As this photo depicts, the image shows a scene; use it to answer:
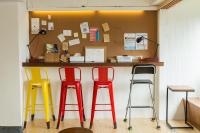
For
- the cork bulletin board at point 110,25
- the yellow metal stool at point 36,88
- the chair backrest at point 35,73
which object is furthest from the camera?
the cork bulletin board at point 110,25

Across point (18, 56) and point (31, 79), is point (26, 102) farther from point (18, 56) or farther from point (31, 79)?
point (18, 56)

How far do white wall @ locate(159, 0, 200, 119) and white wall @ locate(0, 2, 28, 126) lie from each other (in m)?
2.53

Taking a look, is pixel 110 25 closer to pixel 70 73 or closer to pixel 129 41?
pixel 129 41

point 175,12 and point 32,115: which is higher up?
point 175,12

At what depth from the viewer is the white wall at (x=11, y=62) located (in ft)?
15.9

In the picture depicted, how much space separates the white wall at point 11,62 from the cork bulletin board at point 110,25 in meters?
0.59

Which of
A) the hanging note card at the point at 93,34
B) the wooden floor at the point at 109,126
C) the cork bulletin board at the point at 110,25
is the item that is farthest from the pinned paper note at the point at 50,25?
the wooden floor at the point at 109,126

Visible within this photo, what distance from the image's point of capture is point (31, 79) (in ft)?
17.4

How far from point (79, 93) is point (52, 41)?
1.21 meters

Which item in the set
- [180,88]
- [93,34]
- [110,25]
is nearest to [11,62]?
[93,34]

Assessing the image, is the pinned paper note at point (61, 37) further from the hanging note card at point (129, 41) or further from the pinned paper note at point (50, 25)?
the hanging note card at point (129, 41)

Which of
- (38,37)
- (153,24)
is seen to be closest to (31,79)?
(38,37)

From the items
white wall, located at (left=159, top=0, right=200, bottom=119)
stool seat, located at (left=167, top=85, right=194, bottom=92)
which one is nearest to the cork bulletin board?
white wall, located at (left=159, top=0, right=200, bottom=119)

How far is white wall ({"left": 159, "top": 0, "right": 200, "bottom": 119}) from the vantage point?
5.27 metres
